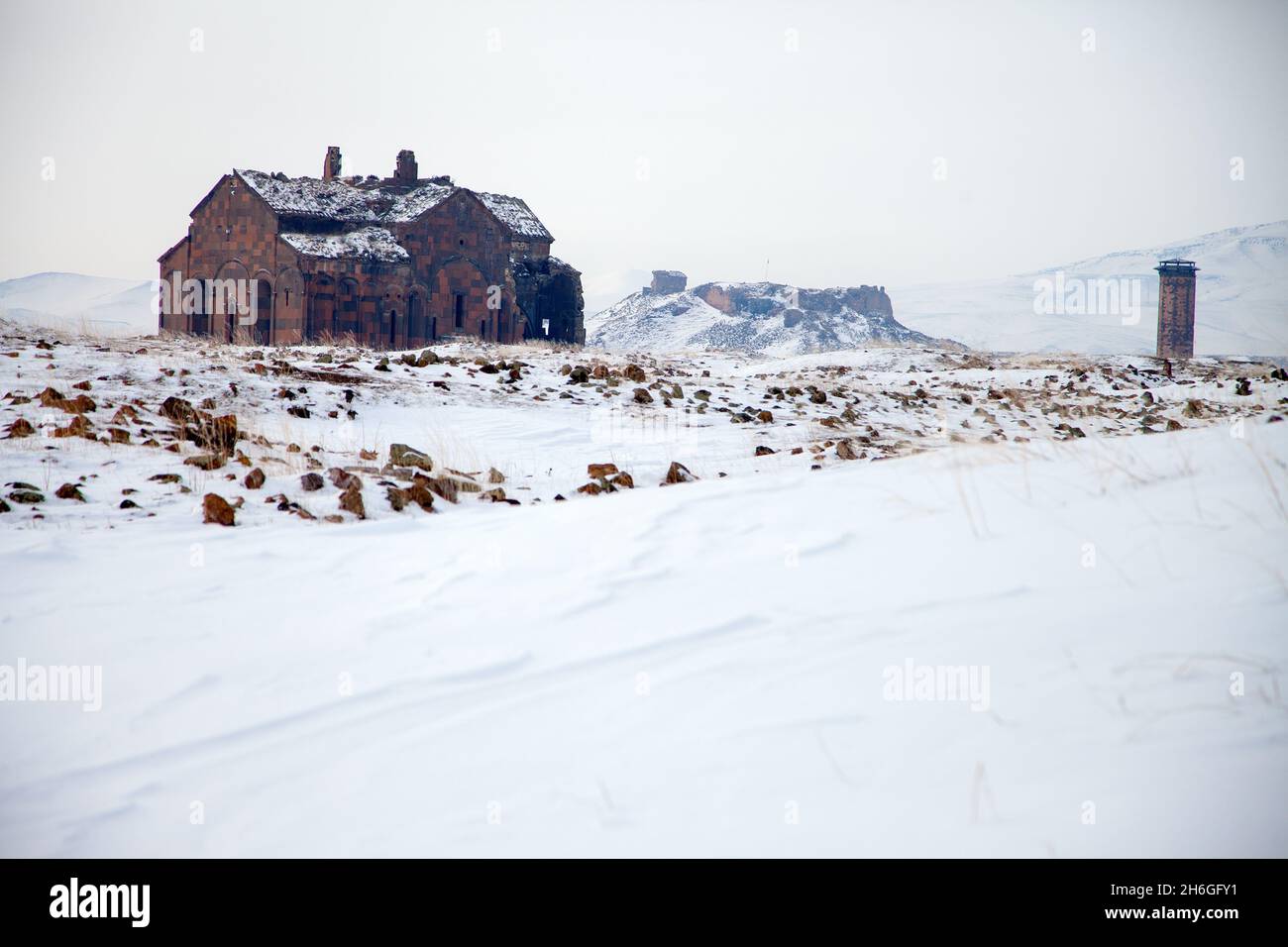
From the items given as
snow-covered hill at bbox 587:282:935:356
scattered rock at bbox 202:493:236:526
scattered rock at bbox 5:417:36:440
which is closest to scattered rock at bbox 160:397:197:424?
scattered rock at bbox 5:417:36:440

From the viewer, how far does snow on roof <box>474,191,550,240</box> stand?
3559cm

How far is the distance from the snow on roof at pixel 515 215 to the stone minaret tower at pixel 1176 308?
3557 cm

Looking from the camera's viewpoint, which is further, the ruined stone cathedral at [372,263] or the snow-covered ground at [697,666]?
the ruined stone cathedral at [372,263]

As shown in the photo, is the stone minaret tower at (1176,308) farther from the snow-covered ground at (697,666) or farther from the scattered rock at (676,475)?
the snow-covered ground at (697,666)

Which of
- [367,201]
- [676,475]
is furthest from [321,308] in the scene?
[676,475]

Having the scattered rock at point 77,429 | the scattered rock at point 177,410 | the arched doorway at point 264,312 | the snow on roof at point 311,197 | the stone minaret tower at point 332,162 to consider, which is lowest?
the scattered rock at point 77,429

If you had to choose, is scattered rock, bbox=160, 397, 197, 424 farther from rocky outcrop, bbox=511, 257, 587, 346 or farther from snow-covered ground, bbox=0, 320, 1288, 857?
rocky outcrop, bbox=511, 257, 587, 346

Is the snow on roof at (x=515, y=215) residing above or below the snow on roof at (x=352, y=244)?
above

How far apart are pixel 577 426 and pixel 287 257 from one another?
2319 centimetres

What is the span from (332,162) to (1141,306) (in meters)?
96.3

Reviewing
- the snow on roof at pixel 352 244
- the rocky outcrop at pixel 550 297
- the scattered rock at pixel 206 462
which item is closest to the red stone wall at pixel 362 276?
the snow on roof at pixel 352 244

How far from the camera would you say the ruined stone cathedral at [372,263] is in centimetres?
3100
